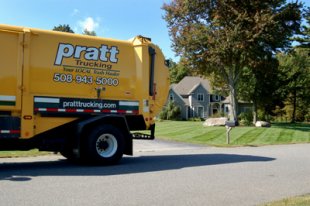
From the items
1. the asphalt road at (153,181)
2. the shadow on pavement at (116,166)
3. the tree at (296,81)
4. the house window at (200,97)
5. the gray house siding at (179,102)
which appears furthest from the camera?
the house window at (200,97)

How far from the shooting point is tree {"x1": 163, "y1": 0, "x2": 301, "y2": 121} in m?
33.4

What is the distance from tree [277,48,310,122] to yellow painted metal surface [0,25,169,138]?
144 feet

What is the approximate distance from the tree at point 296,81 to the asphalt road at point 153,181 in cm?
4440

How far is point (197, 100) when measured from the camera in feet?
242

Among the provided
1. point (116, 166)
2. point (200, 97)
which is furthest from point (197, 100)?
point (116, 166)

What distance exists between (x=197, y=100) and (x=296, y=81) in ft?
66.4

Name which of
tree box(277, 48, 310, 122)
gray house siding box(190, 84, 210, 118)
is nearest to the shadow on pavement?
tree box(277, 48, 310, 122)

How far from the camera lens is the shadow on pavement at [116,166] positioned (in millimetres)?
10039

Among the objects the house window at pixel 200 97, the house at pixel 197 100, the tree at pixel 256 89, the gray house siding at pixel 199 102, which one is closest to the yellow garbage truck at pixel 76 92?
the tree at pixel 256 89

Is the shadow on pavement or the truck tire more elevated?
the truck tire

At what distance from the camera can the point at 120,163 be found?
12422 mm

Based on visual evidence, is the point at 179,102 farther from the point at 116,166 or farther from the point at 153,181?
the point at 153,181

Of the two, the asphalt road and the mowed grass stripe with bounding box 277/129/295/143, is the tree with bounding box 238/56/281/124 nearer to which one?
the mowed grass stripe with bounding box 277/129/295/143

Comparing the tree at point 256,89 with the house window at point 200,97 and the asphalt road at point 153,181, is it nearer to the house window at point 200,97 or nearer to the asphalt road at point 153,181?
the house window at point 200,97
